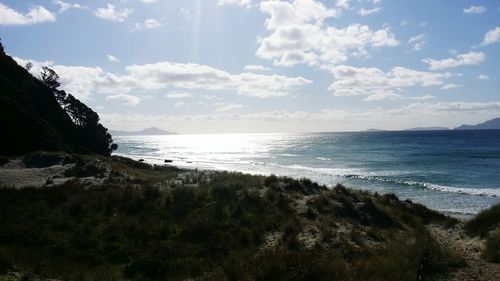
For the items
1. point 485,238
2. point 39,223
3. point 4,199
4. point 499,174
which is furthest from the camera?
point 499,174

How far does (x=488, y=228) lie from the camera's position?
20062mm

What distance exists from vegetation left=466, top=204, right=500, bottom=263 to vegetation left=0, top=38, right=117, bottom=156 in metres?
41.6

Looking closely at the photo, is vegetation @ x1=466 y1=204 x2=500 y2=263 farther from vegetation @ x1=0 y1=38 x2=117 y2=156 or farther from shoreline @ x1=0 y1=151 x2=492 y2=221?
vegetation @ x1=0 y1=38 x2=117 y2=156

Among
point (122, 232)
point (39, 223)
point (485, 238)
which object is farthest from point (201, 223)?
point (485, 238)

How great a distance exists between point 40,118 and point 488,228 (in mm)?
48508

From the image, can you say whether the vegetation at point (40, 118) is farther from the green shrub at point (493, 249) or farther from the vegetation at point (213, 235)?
the green shrub at point (493, 249)

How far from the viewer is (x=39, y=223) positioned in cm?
1731

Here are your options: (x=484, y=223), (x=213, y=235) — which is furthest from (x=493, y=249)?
(x=213, y=235)

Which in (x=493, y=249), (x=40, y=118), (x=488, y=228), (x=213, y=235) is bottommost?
(x=488, y=228)

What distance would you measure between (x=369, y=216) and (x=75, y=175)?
21.4 m

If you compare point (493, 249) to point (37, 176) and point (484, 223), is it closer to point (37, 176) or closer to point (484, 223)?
point (484, 223)

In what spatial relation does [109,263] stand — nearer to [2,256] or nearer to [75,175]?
[2,256]

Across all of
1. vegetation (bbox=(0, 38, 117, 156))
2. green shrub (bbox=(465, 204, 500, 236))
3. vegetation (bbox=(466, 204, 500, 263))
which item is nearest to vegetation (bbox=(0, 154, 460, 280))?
vegetation (bbox=(466, 204, 500, 263))

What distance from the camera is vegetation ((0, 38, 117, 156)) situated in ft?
151
